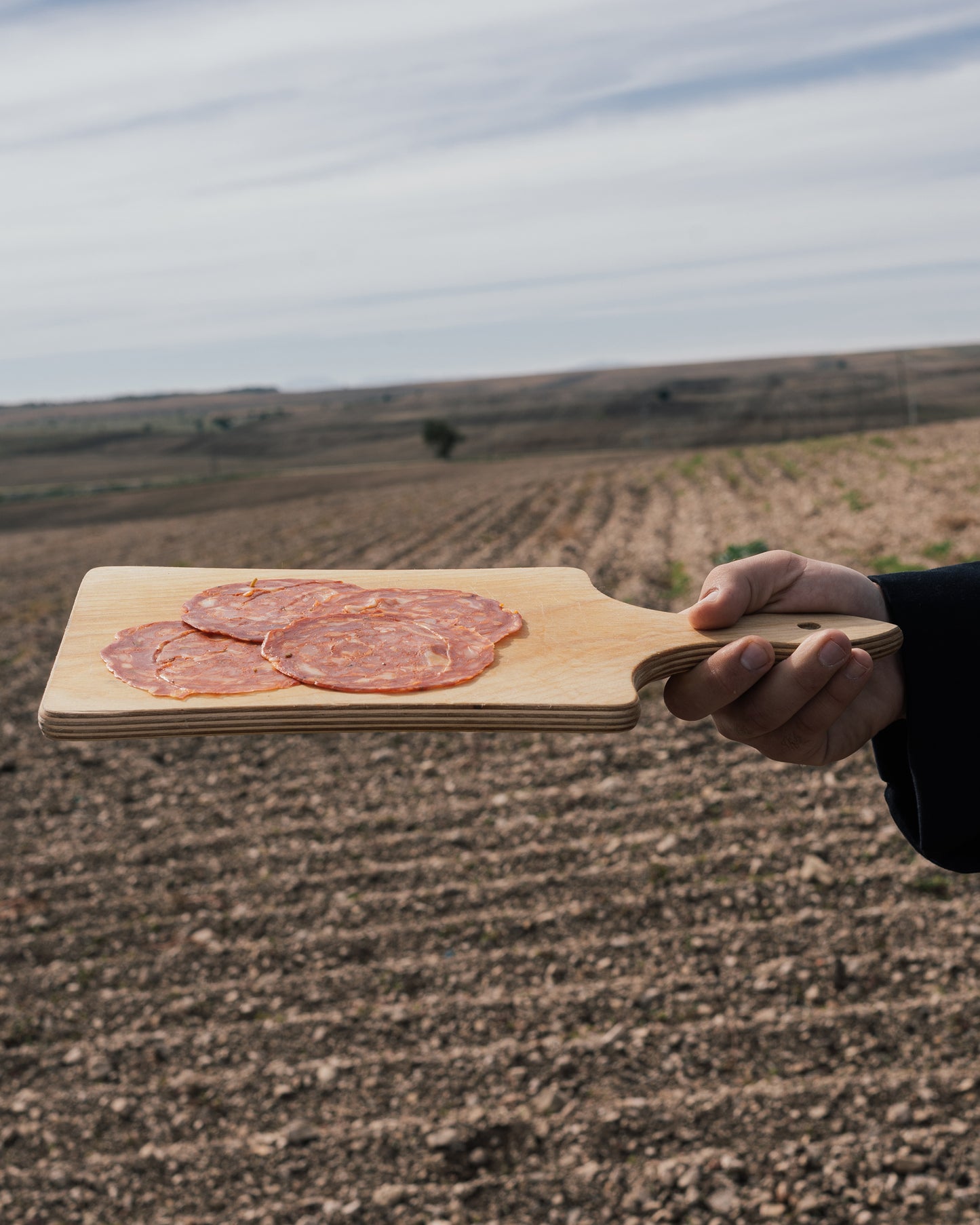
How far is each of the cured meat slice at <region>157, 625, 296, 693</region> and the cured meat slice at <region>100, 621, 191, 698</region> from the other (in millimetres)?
17

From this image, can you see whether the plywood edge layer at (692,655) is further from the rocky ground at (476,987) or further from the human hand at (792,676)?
the rocky ground at (476,987)

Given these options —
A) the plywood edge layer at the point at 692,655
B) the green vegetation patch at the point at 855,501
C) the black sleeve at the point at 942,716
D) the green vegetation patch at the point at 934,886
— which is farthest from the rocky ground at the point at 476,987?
the green vegetation patch at the point at 855,501

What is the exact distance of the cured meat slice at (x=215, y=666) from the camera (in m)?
2.44

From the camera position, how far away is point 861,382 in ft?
231

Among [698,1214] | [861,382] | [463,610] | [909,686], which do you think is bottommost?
[861,382]

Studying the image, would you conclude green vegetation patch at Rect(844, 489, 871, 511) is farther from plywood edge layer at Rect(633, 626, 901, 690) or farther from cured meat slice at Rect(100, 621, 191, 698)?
cured meat slice at Rect(100, 621, 191, 698)

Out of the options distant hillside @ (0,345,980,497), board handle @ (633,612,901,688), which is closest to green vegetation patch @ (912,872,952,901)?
board handle @ (633,612,901,688)

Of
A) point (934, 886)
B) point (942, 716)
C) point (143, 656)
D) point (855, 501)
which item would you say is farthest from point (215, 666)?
point (855, 501)

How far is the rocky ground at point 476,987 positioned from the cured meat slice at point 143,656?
2190 millimetres

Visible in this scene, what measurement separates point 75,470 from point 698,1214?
2233 inches

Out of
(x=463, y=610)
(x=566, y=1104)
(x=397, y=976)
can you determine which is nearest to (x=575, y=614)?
(x=463, y=610)

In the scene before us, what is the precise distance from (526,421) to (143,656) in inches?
2623

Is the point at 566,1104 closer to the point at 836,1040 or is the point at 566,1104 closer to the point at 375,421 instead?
the point at 836,1040

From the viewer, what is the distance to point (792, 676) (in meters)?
2.51
